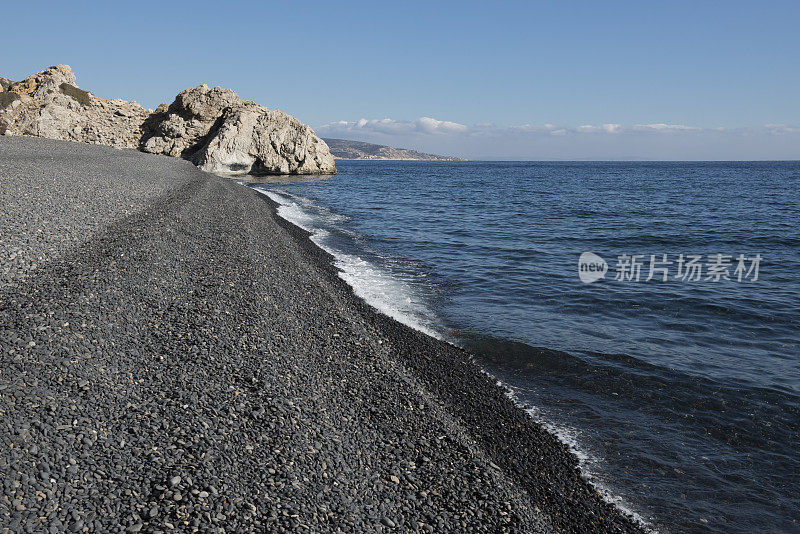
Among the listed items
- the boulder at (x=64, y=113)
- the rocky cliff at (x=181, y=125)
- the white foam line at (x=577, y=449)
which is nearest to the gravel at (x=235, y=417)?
the white foam line at (x=577, y=449)

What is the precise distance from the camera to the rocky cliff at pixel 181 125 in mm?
76000

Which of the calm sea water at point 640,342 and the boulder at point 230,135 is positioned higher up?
the boulder at point 230,135

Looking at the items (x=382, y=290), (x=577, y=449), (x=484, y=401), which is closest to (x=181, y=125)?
(x=382, y=290)

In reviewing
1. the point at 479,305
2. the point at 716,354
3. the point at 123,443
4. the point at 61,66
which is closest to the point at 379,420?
the point at 123,443

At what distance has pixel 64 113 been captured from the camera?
79.4 meters

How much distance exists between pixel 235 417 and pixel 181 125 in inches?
3435

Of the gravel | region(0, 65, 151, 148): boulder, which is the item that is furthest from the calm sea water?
region(0, 65, 151, 148): boulder

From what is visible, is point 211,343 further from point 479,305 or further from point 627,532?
point 479,305

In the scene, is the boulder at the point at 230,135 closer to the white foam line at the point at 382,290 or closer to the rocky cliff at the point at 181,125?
the rocky cliff at the point at 181,125

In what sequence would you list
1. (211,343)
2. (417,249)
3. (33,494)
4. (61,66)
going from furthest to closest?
(61,66) → (417,249) → (211,343) → (33,494)

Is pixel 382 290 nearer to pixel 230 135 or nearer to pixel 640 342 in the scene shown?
pixel 640 342

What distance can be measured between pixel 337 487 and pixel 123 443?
332 cm

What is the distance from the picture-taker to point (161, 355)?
10.1 metres

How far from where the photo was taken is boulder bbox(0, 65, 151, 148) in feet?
248
